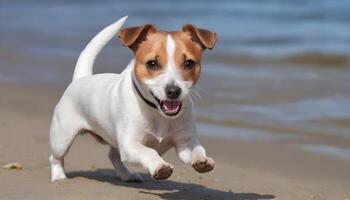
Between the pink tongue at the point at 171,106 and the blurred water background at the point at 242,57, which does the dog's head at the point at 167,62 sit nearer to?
the pink tongue at the point at 171,106

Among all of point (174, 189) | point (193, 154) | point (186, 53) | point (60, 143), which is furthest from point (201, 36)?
point (60, 143)

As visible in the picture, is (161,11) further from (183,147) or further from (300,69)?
(183,147)

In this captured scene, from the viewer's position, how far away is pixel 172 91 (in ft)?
16.6

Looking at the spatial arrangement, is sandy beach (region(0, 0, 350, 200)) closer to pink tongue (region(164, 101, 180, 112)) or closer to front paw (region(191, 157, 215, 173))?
front paw (region(191, 157, 215, 173))

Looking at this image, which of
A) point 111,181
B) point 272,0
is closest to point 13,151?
point 111,181

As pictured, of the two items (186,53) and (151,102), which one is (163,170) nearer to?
(151,102)

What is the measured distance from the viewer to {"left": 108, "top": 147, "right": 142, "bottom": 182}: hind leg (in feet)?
20.7

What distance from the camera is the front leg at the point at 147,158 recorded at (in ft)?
16.6

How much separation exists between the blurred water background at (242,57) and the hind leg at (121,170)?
70.1 inches

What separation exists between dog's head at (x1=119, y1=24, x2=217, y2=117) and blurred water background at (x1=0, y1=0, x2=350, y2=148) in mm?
2724

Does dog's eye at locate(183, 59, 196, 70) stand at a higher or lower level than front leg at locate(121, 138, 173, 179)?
higher

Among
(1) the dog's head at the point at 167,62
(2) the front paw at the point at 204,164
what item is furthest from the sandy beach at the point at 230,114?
(1) the dog's head at the point at 167,62

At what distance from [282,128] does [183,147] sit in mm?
3025

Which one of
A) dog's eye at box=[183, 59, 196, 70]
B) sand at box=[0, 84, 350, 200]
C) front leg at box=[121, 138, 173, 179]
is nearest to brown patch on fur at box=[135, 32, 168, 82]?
dog's eye at box=[183, 59, 196, 70]
